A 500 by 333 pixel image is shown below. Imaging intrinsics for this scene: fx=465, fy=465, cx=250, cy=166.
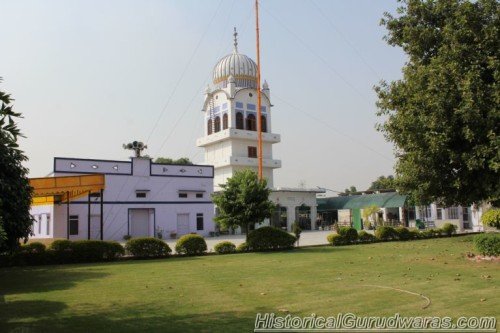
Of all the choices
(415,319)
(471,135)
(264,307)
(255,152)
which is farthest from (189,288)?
(255,152)

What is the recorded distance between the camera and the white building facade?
107 ft

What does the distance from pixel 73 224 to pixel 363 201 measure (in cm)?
2870

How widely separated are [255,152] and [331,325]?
44.6 meters

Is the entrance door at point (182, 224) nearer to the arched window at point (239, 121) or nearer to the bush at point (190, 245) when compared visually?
the arched window at point (239, 121)

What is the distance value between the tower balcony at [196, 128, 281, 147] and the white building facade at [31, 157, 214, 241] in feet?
33.6

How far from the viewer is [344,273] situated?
39.7 ft

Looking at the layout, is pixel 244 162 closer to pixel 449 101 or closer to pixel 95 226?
pixel 95 226

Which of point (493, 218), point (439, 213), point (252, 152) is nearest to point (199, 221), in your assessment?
point (252, 152)

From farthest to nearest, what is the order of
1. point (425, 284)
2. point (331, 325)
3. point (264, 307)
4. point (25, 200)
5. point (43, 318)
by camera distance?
1. point (25, 200)
2. point (425, 284)
3. point (264, 307)
4. point (43, 318)
5. point (331, 325)

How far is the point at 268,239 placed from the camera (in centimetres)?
2155

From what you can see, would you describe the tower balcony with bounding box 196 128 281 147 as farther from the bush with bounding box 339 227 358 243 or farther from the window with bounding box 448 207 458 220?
the bush with bounding box 339 227 358 243

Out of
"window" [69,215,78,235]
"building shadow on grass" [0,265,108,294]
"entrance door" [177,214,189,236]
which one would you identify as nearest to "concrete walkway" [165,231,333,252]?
"entrance door" [177,214,189,236]

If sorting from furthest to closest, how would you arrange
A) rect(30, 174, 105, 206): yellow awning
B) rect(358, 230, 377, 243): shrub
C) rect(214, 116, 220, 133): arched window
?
rect(214, 116, 220, 133): arched window < rect(358, 230, 377, 243): shrub < rect(30, 174, 105, 206): yellow awning

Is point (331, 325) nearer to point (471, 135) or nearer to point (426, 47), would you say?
point (471, 135)
